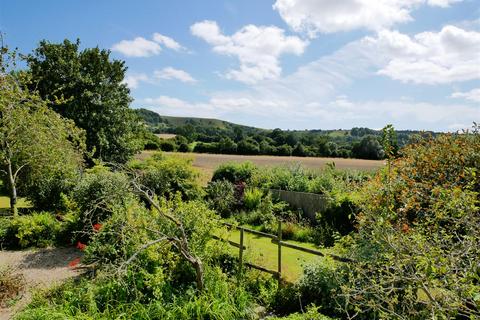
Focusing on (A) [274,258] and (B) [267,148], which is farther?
(B) [267,148]

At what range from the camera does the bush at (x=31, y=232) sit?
34.4 feet

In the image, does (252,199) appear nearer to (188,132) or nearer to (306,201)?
(306,201)

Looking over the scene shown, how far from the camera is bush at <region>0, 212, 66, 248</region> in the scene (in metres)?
10.5

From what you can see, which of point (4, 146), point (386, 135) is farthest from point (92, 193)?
point (386, 135)

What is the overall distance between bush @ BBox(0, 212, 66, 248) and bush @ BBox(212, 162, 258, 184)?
7265 mm

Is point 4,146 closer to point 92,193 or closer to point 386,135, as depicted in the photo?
point 92,193

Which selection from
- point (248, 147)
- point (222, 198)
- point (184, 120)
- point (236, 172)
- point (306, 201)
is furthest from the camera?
point (184, 120)

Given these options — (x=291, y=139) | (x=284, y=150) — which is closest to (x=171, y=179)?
(x=284, y=150)

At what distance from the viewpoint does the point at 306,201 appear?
13.4 meters

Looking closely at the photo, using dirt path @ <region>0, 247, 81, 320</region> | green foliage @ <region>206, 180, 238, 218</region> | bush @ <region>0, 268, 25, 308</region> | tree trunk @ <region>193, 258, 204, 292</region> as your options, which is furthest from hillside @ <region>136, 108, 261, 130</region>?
tree trunk @ <region>193, 258, 204, 292</region>

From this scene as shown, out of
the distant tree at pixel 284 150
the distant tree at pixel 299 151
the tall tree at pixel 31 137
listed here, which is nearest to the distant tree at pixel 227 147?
the distant tree at pixel 284 150

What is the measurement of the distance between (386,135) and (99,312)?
5957 mm

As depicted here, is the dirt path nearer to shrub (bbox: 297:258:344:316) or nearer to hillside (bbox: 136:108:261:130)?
shrub (bbox: 297:258:344:316)

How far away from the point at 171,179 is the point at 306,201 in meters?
5.16
